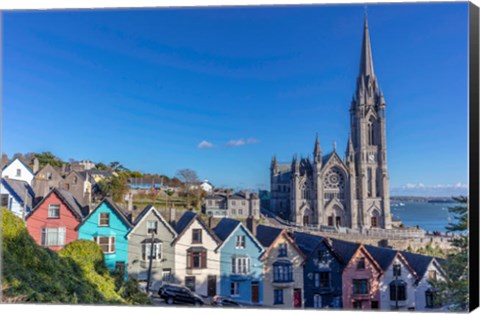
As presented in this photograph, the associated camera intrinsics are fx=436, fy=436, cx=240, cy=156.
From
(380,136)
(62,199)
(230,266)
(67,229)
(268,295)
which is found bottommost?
(268,295)

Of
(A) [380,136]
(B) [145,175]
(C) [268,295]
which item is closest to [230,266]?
(C) [268,295]

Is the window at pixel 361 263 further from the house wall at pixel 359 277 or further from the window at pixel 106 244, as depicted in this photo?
the window at pixel 106 244

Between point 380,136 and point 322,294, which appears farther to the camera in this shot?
point 380,136

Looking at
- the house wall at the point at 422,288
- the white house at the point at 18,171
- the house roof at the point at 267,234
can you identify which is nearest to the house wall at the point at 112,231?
the white house at the point at 18,171

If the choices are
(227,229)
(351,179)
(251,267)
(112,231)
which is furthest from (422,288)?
(112,231)

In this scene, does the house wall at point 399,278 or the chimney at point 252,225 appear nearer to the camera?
the house wall at point 399,278

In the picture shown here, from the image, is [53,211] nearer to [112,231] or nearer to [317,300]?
[112,231]

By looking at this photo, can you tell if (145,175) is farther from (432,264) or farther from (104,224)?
(432,264)

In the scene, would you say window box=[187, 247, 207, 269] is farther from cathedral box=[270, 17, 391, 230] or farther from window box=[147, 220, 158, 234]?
cathedral box=[270, 17, 391, 230]
